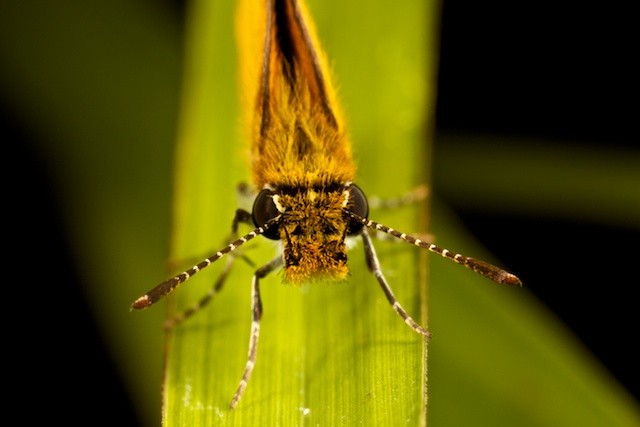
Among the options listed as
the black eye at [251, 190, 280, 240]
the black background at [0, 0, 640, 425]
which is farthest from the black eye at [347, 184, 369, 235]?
the black background at [0, 0, 640, 425]

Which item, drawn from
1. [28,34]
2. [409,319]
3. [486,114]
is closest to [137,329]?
[409,319]

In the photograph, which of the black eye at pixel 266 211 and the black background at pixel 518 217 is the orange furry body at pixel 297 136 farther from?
the black background at pixel 518 217

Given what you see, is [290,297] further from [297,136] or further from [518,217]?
[518,217]

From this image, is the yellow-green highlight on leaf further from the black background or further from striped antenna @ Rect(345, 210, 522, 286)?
the black background

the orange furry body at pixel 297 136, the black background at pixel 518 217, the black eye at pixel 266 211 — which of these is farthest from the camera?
the black background at pixel 518 217

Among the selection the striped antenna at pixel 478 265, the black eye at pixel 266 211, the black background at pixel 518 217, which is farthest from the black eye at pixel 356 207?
the black background at pixel 518 217

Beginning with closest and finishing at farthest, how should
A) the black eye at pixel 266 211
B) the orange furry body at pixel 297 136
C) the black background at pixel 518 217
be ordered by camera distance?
the orange furry body at pixel 297 136
the black eye at pixel 266 211
the black background at pixel 518 217

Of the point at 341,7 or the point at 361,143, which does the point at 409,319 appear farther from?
the point at 341,7
